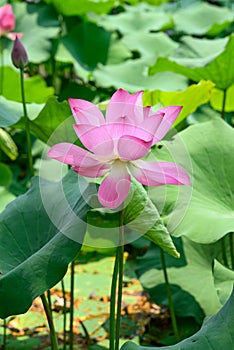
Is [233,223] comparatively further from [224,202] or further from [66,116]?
[66,116]

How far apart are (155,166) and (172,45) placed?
2093 millimetres

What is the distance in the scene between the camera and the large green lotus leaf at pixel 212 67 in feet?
5.75

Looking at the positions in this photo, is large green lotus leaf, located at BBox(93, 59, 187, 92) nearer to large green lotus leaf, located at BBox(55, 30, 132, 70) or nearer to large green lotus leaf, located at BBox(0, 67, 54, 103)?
large green lotus leaf, located at BBox(0, 67, 54, 103)

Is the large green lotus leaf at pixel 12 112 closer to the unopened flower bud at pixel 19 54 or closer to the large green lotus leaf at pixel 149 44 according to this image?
the unopened flower bud at pixel 19 54

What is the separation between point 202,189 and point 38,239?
0.38 meters

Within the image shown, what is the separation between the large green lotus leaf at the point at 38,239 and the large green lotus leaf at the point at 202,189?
0.22 metres

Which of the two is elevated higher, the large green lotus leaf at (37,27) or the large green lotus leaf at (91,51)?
the large green lotus leaf at (37,27)

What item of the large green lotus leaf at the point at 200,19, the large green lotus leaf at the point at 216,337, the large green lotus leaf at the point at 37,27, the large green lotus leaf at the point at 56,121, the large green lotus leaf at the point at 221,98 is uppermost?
the large green lotus leaf at the point at 56,121

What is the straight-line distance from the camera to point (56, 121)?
138cm

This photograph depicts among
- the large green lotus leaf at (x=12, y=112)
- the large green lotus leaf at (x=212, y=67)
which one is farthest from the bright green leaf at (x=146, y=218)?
the large green lotus leaf at (x=212, y=67)

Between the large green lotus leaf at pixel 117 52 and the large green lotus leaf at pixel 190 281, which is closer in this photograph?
the large green lotus leaf at pixel 190 281

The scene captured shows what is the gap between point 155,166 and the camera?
95cm

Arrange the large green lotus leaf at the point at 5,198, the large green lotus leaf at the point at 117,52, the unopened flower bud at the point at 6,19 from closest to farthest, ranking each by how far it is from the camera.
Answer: the large green lotus leaf at the point at 5,198 → the unopened flower bud at the point at 6,19 → the large green lotus leaf at the point at 117,52

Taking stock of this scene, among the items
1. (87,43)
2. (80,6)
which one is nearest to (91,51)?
(87,43)
